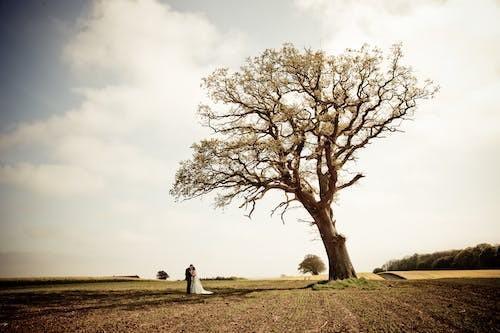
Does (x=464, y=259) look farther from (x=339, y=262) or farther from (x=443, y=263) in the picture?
(x=339, y=262)

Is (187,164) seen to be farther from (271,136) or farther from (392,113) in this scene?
(392,113)

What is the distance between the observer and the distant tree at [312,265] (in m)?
41.0

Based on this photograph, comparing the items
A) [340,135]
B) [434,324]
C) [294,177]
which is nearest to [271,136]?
[294,177]

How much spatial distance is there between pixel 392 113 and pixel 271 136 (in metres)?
9.05

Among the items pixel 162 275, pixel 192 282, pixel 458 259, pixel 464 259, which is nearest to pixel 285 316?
pixel 192 282

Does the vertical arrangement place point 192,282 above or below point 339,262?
below

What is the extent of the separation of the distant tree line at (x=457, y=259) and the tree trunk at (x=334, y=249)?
50.6ft

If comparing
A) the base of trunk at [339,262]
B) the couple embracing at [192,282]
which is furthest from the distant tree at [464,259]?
the couple embracing at [192,282]

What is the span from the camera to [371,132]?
2505 centimetres

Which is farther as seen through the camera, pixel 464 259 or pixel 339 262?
pixel 464 259

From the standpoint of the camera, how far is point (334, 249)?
23.9 metres

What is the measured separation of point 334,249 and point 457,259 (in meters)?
18.1

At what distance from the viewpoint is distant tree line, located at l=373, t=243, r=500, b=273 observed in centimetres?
2971

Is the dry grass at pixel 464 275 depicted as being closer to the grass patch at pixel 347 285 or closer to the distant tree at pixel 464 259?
the distant tree at pixel 464 259
